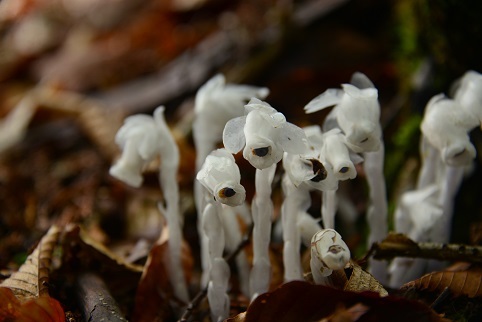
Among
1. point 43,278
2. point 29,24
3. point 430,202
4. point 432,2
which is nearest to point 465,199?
point 430,202

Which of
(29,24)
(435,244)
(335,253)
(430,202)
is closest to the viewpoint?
(335,253)

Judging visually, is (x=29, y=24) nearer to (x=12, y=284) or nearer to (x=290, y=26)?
(x=290, y=26)

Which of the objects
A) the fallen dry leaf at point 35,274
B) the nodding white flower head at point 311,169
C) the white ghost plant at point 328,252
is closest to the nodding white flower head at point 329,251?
→ the white ghost plant at point 328,252

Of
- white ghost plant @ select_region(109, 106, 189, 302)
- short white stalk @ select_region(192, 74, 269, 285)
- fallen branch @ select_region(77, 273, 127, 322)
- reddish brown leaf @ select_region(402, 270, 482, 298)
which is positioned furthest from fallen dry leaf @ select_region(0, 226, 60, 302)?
reddish brown leaf @ select_region(402, 270, 482, 298)

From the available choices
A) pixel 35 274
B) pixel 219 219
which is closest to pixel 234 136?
pixel 219 219

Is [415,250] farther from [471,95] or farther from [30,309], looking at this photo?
[30,309]

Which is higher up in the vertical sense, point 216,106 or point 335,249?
point 216,106

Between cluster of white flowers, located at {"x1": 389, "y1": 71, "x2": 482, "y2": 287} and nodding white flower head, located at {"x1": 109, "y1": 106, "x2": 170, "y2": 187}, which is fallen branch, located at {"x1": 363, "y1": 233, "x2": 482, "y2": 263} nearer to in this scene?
cluster of white flowers, located at {"x1": 389, "y1": 71, "x2": 482, "y2": 287}

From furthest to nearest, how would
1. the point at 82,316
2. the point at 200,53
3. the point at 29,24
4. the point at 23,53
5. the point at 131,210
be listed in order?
the point at 29,24
the point at 23,53
the point at 200,53
the point at 131,210
the point at 82,316
